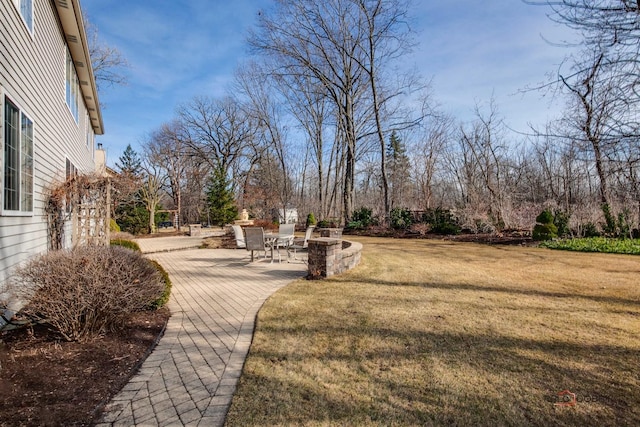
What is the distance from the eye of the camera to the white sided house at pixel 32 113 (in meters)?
4.10

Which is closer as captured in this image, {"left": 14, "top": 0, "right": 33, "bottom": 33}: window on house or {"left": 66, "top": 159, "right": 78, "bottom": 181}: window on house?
{"left": 14, "top": 0, "right": 33, "bottom": 33}: window on house

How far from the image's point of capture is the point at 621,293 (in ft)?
16.7

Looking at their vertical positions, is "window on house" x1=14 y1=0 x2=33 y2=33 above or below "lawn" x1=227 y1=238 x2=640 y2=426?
above

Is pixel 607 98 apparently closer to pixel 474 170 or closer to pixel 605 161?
pixel 605 161

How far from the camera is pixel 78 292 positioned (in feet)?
10.4

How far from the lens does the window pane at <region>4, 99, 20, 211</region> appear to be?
13.4ft

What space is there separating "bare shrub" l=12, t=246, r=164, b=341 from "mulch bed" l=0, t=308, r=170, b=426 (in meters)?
0.17

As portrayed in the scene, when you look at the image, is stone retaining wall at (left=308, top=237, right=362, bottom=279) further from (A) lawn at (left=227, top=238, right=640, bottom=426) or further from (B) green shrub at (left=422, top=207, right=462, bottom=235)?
(B) green shrub at (left=422, top=207, right=462, bottom=235)

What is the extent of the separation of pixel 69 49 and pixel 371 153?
19.8 metres

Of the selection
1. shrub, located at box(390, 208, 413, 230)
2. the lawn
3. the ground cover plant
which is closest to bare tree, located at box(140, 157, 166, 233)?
shrub, located at box(390, 208, 413, 230)

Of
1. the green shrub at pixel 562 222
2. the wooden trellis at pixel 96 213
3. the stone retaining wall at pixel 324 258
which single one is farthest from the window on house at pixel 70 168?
the green shrub at pixel 562 222

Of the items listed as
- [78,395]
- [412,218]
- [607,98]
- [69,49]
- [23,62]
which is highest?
[69,49]

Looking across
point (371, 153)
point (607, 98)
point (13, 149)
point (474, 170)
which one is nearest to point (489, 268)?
point (607, 98)

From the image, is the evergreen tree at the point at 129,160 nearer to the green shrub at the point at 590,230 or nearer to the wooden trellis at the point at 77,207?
the wooden trellis at the point at 77,207
